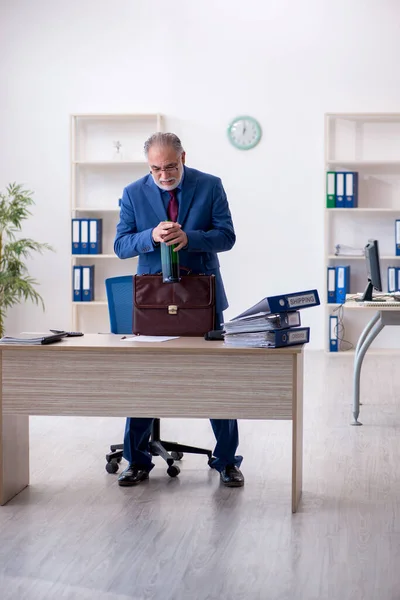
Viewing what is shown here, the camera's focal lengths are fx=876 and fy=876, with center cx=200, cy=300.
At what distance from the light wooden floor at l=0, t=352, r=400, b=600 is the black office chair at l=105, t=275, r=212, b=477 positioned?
8 centimetres

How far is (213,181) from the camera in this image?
3.62 metres

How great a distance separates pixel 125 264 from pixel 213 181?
13.9ft

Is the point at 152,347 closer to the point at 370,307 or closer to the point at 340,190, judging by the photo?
the point at 370,307

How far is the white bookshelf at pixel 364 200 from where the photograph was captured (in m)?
7.47

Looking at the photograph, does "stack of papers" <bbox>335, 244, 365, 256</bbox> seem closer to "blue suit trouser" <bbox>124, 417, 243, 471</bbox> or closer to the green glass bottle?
"blue suit trouser" <bbox>124, 417, 243, 471</bbox>

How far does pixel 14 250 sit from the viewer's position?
728 cm

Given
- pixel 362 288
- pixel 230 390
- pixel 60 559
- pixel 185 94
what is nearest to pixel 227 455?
pixel 230 390

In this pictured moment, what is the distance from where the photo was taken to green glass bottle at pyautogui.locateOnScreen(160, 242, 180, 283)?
3.29 metres

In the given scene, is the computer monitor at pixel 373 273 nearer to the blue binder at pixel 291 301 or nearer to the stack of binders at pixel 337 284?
the blue binder at pixel 291 301

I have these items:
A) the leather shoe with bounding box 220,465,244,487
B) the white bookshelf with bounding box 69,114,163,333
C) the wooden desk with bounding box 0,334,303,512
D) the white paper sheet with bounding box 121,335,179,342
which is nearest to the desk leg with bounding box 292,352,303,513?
the wooden desk with bounding box 0,334,303,512

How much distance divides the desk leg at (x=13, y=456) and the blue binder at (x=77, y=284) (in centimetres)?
400

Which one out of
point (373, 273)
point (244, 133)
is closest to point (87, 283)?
point (244, 133)

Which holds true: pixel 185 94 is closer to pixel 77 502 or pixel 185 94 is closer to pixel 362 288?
pixel 362 288

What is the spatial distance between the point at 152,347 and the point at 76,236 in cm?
446
